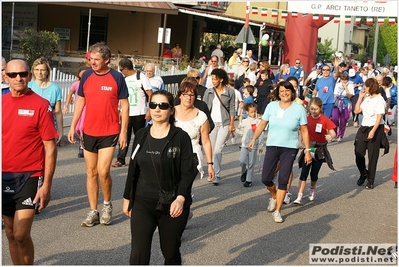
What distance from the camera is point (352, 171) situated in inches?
543

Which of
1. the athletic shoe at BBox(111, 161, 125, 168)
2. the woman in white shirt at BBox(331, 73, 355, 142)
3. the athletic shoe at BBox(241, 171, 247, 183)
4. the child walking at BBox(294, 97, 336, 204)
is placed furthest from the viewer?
the woman in white shirt at BBox(331, 73, 355, 142)

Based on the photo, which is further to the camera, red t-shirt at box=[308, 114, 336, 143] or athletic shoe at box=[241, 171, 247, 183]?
athletic shoe at box=[241, 171, 247, 183]

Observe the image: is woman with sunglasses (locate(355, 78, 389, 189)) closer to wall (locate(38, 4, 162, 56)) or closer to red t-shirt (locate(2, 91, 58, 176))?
red t-shirt (locate(2, 91, 58, 176))

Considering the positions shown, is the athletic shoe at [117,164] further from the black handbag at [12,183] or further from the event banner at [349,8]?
the event banner at [349,8]

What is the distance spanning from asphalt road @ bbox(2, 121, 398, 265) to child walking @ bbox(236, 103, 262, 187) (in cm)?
18

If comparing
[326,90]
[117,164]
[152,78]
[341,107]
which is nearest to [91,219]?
[117,164]

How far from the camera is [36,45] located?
78.5 feet

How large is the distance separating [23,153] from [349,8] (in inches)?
882

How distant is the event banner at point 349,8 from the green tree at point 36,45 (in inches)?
344

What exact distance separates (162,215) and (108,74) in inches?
117

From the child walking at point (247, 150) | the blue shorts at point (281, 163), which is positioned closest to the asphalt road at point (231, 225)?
the child walking at point (247, 150)

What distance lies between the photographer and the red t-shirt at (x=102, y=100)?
8.17m

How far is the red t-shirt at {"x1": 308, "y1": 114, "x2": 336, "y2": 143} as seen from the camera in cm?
1050

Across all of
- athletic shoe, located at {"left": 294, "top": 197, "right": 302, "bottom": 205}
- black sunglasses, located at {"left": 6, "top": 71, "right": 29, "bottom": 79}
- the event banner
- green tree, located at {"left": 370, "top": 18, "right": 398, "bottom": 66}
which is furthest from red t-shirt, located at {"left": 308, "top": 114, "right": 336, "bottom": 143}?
green tree, located at {"left": 370, "top": 18, "right": 398, "bottom": 66}
